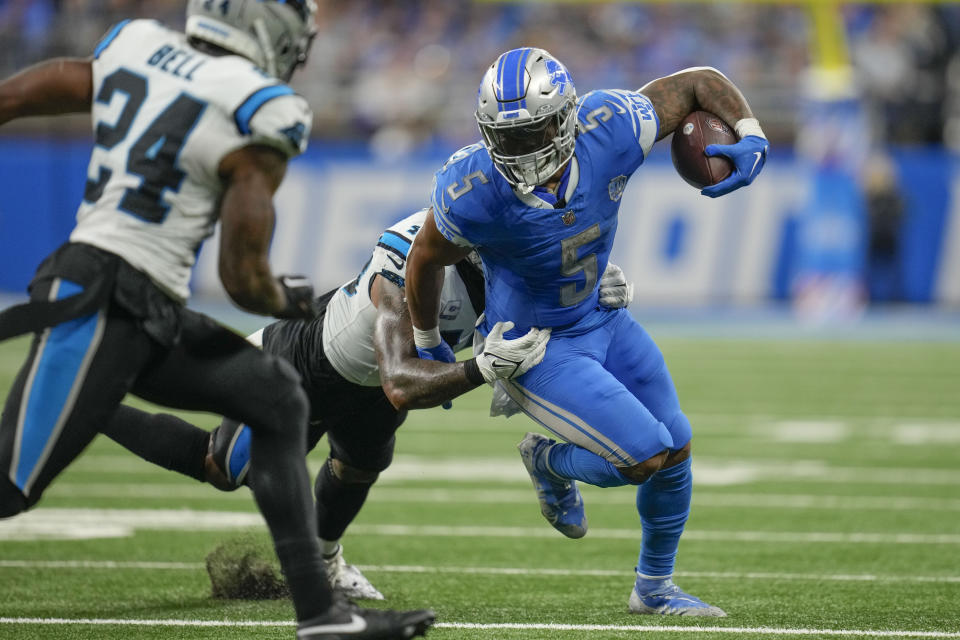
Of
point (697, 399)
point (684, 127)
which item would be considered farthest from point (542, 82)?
point (697, 399)

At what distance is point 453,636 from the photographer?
12.0 ft

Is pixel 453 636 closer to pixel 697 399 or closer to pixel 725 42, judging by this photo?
pixel 697 399

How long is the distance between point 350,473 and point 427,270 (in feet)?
3.04

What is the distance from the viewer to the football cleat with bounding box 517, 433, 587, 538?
4.15 meters

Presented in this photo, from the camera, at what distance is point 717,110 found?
419 centimetres

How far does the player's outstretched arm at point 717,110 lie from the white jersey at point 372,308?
0.78 meters

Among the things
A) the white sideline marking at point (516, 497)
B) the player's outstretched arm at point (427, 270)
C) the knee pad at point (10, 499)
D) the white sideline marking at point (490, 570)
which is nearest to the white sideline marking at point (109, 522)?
the white sideline marking at point (516, 497)

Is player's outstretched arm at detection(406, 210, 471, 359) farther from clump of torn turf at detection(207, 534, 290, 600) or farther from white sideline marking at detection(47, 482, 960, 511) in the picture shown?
white sideline marking at detection(47, 482, 960, 511)

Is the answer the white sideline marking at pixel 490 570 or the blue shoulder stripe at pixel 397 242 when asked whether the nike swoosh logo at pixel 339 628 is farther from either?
the white sideline marking at pixel 490 570

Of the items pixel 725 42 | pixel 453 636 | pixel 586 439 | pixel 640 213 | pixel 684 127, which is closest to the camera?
pixel 453 636

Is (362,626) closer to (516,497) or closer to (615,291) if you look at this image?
(615,291)

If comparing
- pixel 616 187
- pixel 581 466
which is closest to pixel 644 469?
pixel 581 466

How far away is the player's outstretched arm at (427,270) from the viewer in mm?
3877

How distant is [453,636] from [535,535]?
76.9 inches
